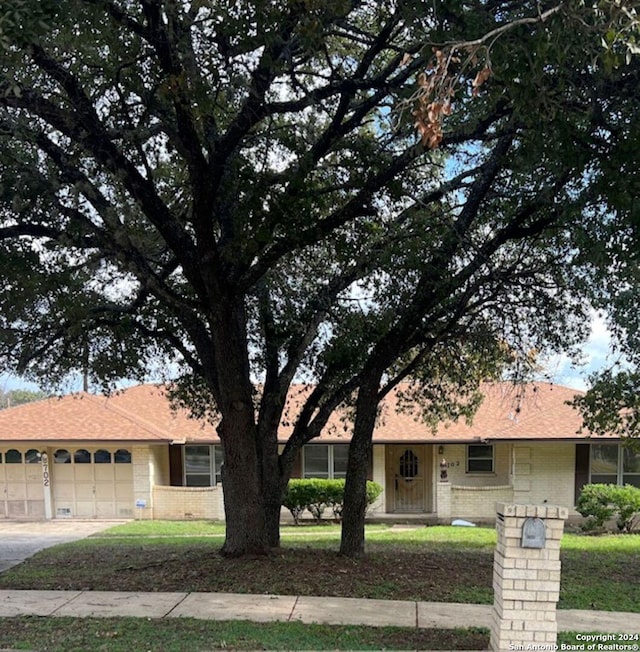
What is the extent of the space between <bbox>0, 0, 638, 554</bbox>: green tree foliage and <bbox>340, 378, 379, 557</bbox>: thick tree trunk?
0.03 metres

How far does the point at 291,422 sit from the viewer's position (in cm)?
2012

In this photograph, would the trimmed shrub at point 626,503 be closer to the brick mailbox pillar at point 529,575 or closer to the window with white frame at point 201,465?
the window with white frame at point 201,465

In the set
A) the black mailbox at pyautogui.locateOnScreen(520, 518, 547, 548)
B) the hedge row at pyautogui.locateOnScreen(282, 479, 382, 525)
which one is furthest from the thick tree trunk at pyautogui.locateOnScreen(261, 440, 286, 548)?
the hedge row at pyautogui.locateOnScreen(282, 479, 382, 525)

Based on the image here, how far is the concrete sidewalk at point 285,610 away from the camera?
6461 millimetres

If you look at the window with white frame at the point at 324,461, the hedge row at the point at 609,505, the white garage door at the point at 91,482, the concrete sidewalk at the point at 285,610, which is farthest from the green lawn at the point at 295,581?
the window with white frame at the point at 324,461

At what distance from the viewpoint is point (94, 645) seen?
5.52 m

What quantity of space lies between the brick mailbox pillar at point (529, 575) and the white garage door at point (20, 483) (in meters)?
19.8

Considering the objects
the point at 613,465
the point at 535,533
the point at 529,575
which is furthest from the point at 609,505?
the point at 535,533

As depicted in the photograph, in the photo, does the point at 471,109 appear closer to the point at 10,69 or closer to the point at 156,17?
the point at 156,17

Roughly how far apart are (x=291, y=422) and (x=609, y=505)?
9.18m

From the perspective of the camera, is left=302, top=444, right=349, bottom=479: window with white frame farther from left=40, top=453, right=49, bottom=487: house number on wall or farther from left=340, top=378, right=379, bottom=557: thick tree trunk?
left=340, top=378, right=379, bottom=557: thick tree trunk

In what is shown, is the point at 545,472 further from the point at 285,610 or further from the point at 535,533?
the point at 535,533

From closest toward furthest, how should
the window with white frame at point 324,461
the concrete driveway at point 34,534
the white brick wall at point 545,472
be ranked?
the concrete driveway at point 34,534 < the white brick wall at point 545,472 < the window with white frame at point 324,461

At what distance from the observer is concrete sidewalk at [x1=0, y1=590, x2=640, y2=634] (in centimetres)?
646
